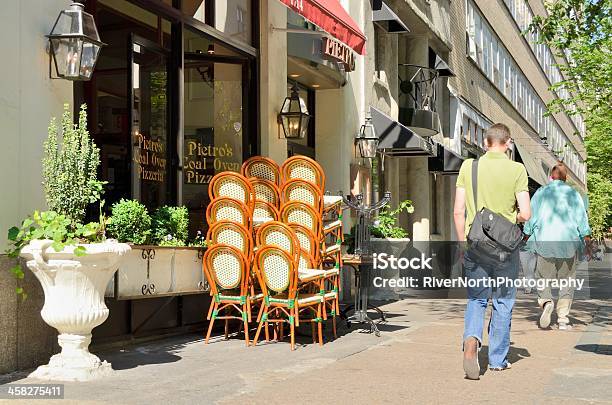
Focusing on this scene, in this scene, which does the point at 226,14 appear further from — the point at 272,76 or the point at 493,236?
the point at 493,236

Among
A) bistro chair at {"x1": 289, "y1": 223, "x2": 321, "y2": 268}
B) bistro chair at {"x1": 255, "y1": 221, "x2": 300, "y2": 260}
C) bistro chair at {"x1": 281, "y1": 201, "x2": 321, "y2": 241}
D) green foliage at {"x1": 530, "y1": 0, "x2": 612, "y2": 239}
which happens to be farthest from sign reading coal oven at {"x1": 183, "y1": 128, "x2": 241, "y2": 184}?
green foliage at {"x1": 530, "y1": 0, "x2": 612, "y2": 239}

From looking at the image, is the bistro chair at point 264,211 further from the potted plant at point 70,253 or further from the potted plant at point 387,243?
the potted plant at point 387,243

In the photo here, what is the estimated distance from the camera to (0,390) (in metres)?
5.62

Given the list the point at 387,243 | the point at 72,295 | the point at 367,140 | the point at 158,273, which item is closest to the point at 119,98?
the point at 158,273

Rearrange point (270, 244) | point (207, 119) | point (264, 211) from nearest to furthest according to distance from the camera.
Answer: point (270, 244), point (264, 211), point (207, 119)

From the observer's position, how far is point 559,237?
9922 mm

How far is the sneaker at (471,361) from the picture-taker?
6293 millimetres

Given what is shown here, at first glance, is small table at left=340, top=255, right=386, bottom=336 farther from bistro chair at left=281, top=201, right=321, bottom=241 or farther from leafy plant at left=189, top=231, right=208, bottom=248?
leafy plant at left=189, top=231, right=208, bottom=248

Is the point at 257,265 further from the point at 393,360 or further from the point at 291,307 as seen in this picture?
the point at 393,360

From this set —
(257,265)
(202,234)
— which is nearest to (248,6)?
(202,234)

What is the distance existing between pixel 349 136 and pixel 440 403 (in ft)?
30.1

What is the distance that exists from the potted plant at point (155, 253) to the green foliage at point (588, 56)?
675 cm

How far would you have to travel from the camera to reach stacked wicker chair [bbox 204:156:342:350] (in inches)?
318

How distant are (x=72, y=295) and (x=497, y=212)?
328 centimetres
